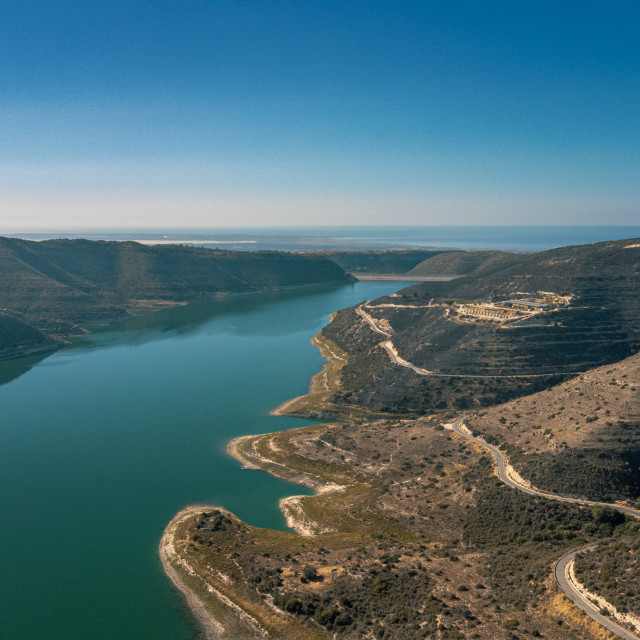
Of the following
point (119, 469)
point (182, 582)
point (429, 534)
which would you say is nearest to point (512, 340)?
point (429, 534)

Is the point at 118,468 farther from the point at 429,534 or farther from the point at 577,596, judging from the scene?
the point at 577,596

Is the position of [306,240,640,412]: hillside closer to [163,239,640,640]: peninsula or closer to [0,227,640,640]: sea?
[163,239,640,640]: peninsula

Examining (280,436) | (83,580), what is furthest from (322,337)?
(83,580)

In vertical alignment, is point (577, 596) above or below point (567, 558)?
above

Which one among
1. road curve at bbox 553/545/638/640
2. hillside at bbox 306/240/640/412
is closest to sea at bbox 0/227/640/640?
hillside at bbox 306/240/640/412

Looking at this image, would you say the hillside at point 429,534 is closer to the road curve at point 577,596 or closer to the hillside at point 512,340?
the road curve at point 577,596

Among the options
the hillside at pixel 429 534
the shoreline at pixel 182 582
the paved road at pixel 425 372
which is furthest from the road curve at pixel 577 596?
the paved road at pixel 425 372
